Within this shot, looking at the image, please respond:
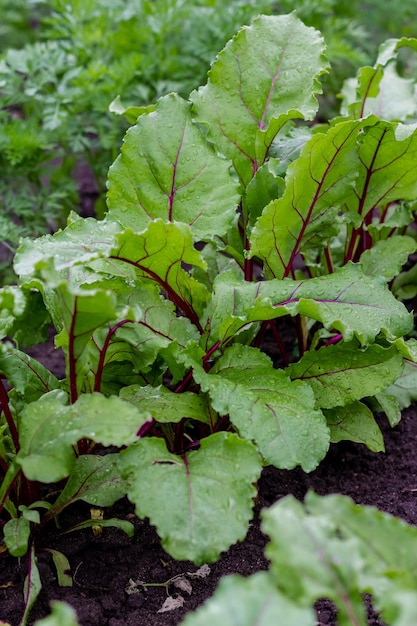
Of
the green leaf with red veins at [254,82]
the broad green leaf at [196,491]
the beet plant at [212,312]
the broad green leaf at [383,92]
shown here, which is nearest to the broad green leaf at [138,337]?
the beet plant at [212,312]

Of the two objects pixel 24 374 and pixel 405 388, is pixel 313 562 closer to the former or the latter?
pixel 24 374

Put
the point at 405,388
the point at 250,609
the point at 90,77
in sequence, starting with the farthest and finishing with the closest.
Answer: the point at 90,77 → the point at 405,388 → the point at 250,609

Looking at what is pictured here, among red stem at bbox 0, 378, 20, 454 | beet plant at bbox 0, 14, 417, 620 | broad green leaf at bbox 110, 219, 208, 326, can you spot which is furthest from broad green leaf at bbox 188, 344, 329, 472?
red stem at bbox 0, 378, 20, 454

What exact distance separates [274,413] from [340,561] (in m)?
0.65

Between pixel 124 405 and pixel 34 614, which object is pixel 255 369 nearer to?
pixel 124 405

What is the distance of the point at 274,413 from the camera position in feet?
5.77

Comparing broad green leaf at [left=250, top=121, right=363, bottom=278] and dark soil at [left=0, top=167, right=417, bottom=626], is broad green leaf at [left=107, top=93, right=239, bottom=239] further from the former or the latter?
dark soil at [left=0, top=167, right=417, bottom=626]

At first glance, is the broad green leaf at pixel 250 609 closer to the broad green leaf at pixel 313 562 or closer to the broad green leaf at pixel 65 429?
the broad green leaf at pixel 313 562

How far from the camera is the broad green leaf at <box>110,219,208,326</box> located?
5.77 ft

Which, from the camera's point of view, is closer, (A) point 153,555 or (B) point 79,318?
(B) point 79,318

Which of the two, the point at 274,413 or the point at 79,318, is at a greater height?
the point at 79,318

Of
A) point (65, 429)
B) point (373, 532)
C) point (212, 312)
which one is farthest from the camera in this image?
point (212, 312)

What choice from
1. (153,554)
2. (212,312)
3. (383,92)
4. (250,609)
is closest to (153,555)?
(153,554)

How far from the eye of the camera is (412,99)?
262 centimetres
